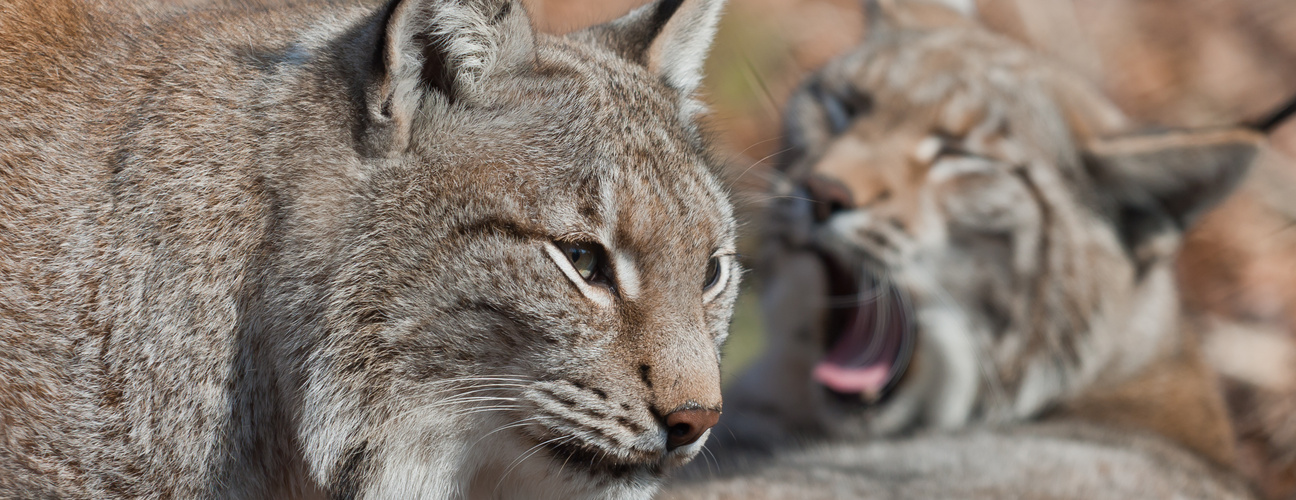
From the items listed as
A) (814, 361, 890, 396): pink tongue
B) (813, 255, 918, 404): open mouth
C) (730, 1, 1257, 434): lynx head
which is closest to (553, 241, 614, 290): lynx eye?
(730, 1, 1257, 434): lynx head

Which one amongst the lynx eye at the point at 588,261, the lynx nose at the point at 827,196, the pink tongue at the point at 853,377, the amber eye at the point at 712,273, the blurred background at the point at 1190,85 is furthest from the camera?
the blurred background at the point at 1190,85

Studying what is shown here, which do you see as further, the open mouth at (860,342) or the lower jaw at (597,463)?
the open mouth at (860,342)

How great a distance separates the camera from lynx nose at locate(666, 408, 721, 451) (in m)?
2.57

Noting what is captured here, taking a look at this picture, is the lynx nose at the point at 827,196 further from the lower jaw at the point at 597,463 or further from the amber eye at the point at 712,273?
the lower jaw at the point at 597,463

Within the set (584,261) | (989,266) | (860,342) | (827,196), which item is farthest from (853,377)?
(584,261)

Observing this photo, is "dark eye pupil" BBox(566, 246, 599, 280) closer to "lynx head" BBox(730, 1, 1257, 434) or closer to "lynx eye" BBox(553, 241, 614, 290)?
"lynx eye" BBox(553, 241, 614, 290)

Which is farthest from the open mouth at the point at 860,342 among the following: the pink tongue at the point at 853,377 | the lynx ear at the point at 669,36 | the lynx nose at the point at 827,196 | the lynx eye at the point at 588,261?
the lynx eye at the point at 588,261

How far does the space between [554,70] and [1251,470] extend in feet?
17.3

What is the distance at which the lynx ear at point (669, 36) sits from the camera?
10.5ft

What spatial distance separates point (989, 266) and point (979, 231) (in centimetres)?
16

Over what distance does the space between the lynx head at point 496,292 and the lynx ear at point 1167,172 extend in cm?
312

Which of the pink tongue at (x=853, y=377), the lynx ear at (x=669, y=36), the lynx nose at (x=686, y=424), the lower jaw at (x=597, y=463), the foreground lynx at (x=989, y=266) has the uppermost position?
the lynx ear at (x=669, y=36)

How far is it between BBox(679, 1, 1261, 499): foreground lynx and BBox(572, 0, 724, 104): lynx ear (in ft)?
5.69

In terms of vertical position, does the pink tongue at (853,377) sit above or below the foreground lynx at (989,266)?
below
